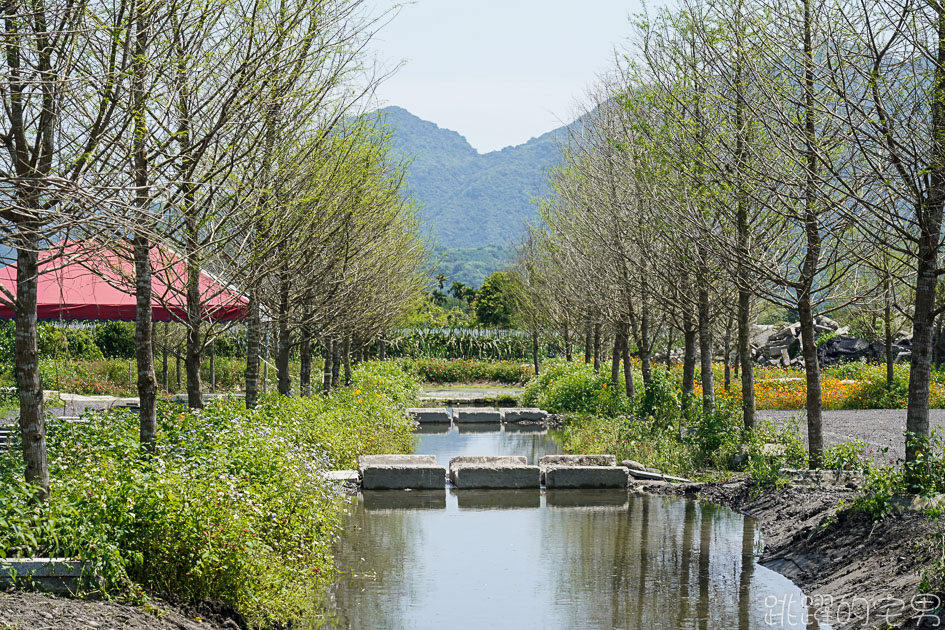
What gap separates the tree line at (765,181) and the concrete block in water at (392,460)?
14.8ft

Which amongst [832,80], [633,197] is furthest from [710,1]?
[633,197]

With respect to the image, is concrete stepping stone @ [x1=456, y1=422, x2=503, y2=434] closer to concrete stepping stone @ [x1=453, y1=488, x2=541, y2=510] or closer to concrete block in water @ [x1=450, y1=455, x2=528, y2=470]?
concrete block in water @ [x1=450, y1=455, x2=528, y2=470]

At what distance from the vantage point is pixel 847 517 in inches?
311

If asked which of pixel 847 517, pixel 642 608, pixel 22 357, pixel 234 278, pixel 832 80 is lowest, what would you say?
pixel 642 608

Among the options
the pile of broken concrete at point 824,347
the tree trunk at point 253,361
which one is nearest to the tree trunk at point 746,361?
the tree trunk at point 253,361

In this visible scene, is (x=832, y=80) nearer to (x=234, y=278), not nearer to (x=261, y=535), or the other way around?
(x=261, y=535)

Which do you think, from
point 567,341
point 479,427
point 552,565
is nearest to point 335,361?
point 479,427

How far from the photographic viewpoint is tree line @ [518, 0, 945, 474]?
717cm

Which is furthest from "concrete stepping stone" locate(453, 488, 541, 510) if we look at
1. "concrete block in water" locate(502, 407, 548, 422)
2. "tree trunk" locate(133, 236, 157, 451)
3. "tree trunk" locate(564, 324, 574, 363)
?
"tree trunk" locate(564, 324, 574, 363)

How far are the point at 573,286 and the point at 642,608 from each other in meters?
13.8

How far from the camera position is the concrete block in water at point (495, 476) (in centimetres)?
1281

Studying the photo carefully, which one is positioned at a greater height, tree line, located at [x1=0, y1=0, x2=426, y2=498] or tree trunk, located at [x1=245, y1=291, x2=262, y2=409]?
tree line, located at [x1=0, y1=0, x2=426, y2=498]

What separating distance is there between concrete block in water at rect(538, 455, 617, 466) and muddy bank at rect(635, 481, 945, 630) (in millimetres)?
3654

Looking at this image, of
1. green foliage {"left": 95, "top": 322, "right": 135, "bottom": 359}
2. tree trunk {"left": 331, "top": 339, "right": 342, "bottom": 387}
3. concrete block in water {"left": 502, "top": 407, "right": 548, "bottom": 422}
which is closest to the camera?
tree trunk {"left": 331, "top": 339, "right": 342, "bottom": 387}
